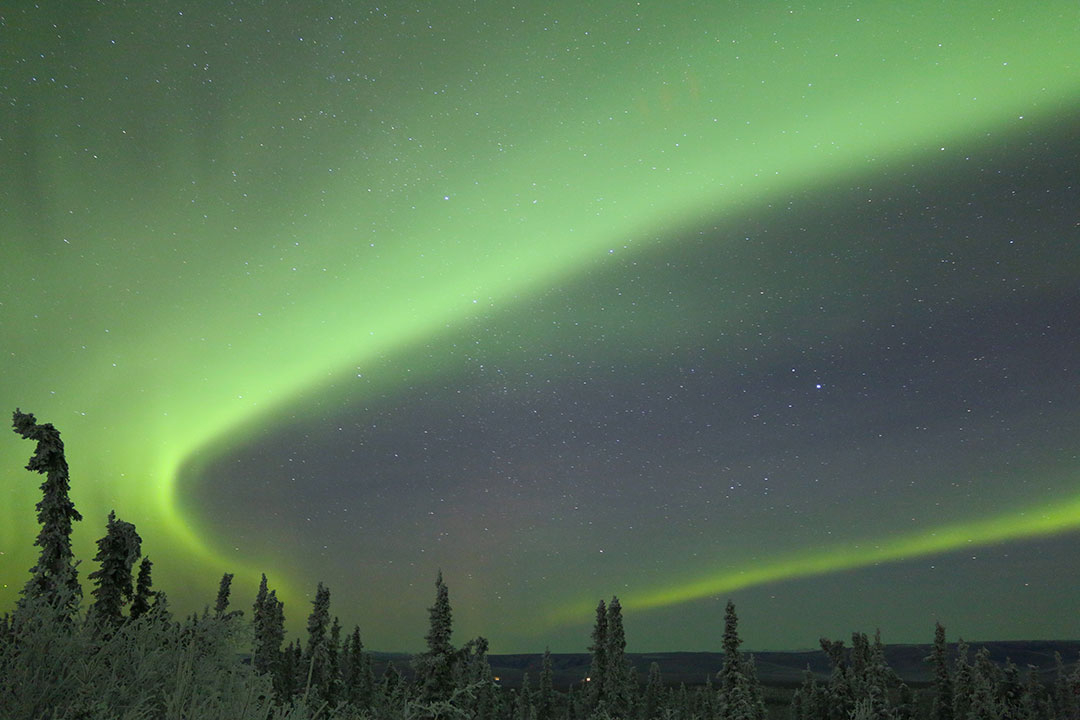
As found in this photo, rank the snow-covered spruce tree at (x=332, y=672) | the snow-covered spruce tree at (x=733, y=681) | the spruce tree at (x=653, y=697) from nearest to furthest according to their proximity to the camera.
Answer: the snow-covered spruce tree at (x=733, y=681), the snow-covered spruce tree at (x=332, y=672), the spruce tree at (x=653, y=697)

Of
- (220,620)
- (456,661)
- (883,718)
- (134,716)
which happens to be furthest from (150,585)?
(883,718)

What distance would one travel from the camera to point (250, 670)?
846 centimetres

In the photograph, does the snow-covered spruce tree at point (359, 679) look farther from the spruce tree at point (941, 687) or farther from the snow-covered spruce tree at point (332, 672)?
the spruce tree at point (941, 687)

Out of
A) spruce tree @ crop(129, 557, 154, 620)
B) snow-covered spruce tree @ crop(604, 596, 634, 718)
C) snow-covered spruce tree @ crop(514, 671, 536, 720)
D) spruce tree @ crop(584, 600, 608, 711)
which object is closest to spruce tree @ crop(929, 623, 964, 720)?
snow-covered spruce tree @ crop(604, 596, 634, 718)

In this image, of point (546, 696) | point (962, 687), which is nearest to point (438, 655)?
point (962, 687)

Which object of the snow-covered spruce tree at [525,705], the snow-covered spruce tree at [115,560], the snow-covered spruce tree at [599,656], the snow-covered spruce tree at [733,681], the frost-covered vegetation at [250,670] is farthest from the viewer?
the snow-covered spruce tree at [525,705]

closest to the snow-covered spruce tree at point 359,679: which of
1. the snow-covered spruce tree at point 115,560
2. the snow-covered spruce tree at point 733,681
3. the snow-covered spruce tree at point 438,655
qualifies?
the snow-covered spruce tree at point 438,655

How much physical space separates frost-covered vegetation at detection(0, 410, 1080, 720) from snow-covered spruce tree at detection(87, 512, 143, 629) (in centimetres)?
6

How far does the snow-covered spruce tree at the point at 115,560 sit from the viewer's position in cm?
3133

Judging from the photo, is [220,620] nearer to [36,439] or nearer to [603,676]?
[36,439]

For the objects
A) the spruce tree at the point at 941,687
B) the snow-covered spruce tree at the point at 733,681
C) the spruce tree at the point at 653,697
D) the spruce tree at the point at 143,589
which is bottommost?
the spruce tree at the point at 653,697

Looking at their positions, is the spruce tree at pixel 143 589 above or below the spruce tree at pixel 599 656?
above

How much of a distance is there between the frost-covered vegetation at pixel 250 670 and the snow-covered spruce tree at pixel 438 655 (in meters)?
0.09

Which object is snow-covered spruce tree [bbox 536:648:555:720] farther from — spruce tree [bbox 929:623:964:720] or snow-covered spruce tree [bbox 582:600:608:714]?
spruce tree [bbox 929:623:964:720]
